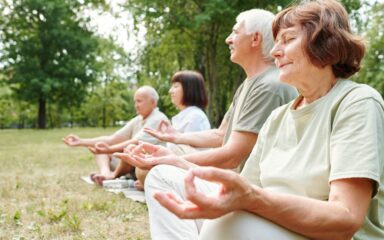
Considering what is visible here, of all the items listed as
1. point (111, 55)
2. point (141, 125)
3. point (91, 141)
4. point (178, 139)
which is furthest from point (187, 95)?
point (111, 55)

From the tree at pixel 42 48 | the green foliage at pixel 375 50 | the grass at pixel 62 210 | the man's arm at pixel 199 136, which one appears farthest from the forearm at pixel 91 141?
the tree at pixel 42 48

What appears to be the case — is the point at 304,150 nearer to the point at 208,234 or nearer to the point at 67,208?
the point at 208,234

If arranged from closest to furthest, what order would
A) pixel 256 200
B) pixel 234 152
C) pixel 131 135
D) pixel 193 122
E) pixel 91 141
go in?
1. pixel 256 200
2. pixel 234 152
3. pixel 193 122
4. pixel 91 141
5. pixel 131 135

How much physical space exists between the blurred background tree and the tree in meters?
0.06

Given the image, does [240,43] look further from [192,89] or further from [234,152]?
[192,89]

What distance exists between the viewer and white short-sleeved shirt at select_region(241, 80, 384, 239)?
4.78 feet

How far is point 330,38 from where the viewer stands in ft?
5.66

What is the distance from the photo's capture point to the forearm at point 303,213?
1.40m

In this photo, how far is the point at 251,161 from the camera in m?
Answer: 2.06

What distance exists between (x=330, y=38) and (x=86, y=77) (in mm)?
32414

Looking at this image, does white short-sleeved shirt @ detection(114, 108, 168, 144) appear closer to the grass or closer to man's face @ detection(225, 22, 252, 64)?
the grass

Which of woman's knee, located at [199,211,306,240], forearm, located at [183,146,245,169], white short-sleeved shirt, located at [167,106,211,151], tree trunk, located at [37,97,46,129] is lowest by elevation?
tree trunk, located at [37,97,46,129]

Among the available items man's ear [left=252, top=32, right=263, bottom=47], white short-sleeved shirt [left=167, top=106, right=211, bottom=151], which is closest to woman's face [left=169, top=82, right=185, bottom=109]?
white short-sleeved shirt [left=167, top=106, right=211, bottom=151]

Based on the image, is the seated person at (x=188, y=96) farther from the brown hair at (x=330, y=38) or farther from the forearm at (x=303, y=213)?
the forearm at (x=303, y=213)
